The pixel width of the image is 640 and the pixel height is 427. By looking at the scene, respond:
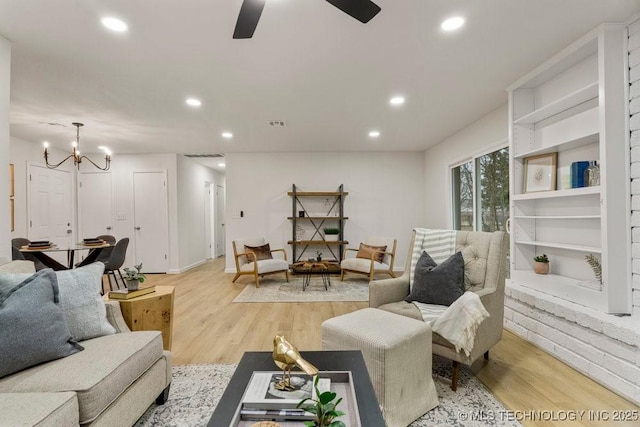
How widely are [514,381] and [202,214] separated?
6811 mm

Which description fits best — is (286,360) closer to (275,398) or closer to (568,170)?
(275,398)

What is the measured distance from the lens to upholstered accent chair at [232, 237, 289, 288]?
489 centimetres

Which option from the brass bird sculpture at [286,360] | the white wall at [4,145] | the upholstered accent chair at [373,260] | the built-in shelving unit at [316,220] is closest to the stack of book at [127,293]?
the white wall at [4,145]

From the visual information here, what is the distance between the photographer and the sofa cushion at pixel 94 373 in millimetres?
1218

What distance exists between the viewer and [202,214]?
287 inches

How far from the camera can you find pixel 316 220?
6.07 meters

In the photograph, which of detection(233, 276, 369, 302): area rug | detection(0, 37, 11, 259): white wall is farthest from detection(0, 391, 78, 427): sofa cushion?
detection(233, 276, 369, 302): area rug

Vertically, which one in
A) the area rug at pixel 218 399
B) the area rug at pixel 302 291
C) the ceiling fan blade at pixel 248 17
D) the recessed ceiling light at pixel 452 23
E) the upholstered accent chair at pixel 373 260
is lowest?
the area rug at pixel 302 291

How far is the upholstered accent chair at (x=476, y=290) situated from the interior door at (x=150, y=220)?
512 cm

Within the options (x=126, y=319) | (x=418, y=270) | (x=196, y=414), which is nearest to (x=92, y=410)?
(x=196, y=414)

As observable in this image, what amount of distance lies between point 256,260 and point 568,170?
4.12 metres

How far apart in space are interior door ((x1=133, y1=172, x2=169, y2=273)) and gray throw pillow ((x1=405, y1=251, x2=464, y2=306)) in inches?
209

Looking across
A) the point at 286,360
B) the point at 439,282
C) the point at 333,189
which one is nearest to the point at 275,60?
the point at 439,282

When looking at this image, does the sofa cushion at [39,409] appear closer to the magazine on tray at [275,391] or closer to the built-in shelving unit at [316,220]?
the magazine on tray at [275,391]
